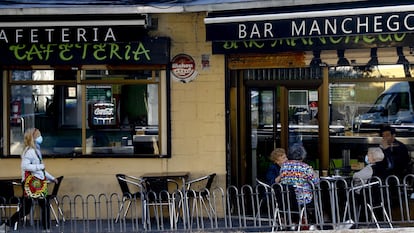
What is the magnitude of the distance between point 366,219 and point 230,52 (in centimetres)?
316

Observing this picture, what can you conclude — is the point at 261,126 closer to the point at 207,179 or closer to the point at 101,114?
the point at 207,179

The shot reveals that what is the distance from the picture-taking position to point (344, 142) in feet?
34.9

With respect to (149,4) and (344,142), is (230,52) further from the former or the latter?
(344,142)

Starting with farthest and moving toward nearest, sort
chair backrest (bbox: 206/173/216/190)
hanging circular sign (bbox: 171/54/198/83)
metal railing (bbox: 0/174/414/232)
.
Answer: hanging circular sign (bbox: 171/54/198/83)
chair backrest (bbox: 206/173/216/190)
metal railing (bbox: 0/174/414/232)

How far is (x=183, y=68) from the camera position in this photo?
10711 millimetres

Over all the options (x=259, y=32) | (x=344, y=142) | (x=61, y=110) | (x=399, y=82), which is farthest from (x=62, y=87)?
(x=399, y=82)

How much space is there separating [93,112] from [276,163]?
3.09 m

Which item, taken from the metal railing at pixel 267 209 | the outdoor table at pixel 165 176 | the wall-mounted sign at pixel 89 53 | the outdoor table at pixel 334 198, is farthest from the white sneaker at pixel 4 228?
the outdoor table at pixel 334 198

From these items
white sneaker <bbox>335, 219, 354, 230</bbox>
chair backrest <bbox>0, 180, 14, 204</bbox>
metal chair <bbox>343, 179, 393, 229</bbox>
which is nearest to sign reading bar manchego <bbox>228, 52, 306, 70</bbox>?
metal chair <bbox>343, 179, 393, 229</bbox>

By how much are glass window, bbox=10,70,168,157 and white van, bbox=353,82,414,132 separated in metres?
3.12

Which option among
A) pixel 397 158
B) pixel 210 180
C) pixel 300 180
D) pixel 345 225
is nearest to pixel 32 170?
pixel 210 180

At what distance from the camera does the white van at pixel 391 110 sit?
33.9ft

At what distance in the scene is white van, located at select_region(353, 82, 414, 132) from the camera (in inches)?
406

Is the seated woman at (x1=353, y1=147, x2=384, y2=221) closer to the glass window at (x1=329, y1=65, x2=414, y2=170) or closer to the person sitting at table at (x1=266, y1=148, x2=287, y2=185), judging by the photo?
the glass window at (x1=329, y1=65, x2=414, y2=170)
